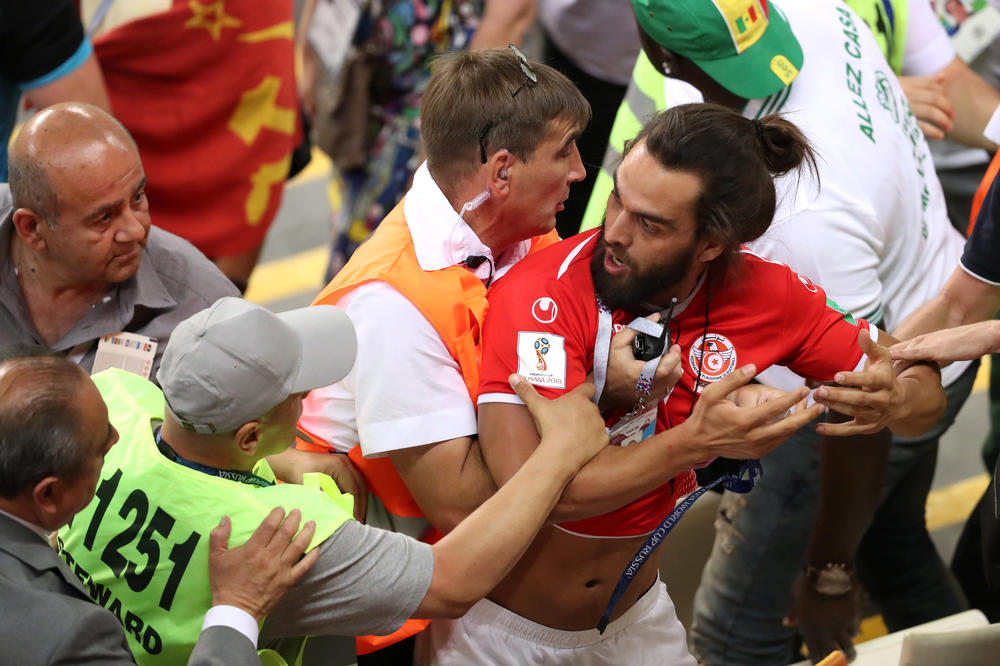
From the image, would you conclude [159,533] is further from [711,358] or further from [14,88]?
[14,88]

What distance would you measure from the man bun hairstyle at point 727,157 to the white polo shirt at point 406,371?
431 millimetres

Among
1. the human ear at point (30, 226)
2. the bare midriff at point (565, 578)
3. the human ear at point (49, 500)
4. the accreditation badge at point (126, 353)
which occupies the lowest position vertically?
the bare midriff at point (565, 578)

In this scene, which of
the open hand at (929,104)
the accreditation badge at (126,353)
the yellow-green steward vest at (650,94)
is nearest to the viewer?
the accreditation badge at (126,353)

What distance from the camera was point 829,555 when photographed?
304 centimetres

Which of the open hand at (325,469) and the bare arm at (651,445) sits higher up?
the bare arm at (651,445)

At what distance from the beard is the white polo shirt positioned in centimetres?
29

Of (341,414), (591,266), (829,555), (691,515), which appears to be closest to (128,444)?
(341,414)

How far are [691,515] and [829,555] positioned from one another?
36cm

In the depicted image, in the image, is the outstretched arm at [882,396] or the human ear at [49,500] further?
the outstretched arm at [882,396]

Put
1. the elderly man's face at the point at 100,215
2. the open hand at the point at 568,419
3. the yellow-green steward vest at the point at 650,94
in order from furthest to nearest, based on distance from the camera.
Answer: the yellow-green steward vest at the point at 650,94 < the elderly man's face at the point at 100,215 < the open hand at the point at 568,419

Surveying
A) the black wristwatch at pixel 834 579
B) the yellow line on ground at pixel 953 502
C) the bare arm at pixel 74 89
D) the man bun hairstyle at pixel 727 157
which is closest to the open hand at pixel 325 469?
the man bun hairstyle at pixel 727 157

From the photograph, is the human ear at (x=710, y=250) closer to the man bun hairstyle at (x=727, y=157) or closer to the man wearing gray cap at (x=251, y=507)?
the man bun hairstyle at (x=727, y=157)

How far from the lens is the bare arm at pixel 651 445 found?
1.95 metres

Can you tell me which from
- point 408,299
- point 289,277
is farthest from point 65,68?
point 289,277
